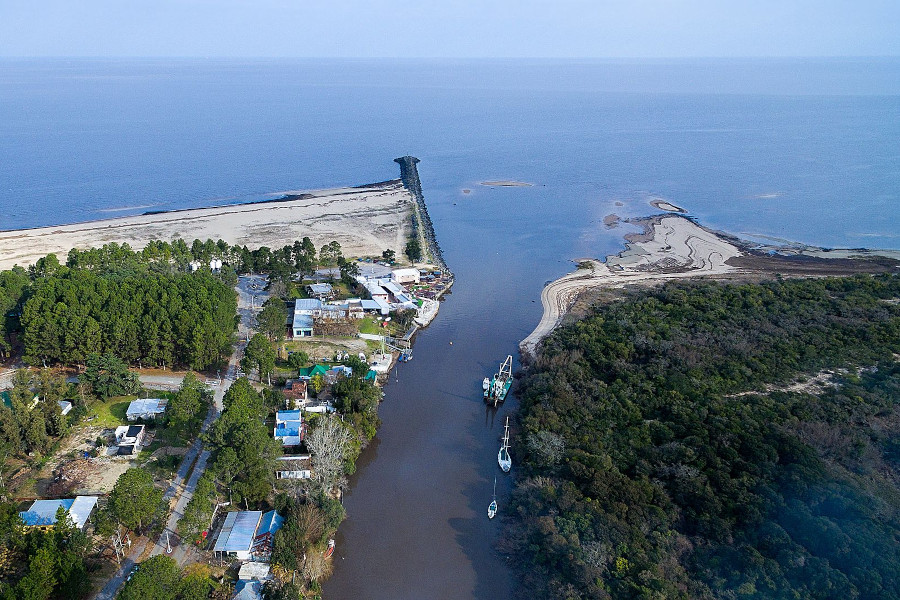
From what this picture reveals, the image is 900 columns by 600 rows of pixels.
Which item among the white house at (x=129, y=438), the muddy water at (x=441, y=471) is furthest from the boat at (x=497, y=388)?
the white house at (x=129, y=438)

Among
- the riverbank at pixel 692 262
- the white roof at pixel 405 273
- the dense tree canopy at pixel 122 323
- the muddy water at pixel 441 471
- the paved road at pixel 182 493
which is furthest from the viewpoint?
the riverbank at pixel 692 262

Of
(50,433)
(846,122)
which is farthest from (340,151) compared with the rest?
(846,122)

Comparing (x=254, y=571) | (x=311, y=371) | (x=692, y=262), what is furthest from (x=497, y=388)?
(x=692, y=262)

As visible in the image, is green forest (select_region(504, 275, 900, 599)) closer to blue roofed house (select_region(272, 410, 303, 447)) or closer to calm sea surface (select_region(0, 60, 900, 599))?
calm sea surface (select_region(0, 60, 900, 599))

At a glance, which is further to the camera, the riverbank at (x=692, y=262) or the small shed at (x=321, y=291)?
the riverbank at (x=692, y=262)

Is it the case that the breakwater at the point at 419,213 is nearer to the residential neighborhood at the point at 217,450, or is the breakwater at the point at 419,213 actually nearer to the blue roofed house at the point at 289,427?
the residential neighborhood at the point at 217,450
